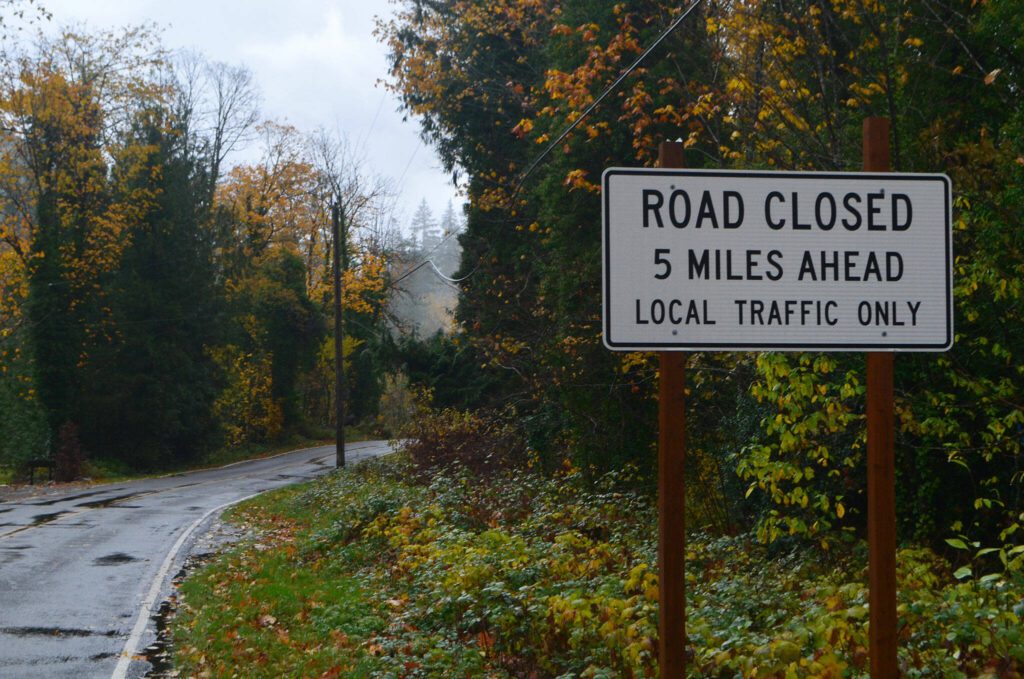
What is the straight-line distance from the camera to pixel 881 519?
10.3 ft

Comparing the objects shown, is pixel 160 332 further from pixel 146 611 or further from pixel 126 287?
pixel 146 611

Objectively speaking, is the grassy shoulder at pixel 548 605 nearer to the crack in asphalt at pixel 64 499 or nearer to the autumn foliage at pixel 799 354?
the autumn foliage at pixel 799 354

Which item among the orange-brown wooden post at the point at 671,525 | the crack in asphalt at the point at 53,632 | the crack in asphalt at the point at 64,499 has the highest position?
the orange-brown wooden post at the point at 671,525

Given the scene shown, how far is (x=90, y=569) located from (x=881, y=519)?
12.6 metres

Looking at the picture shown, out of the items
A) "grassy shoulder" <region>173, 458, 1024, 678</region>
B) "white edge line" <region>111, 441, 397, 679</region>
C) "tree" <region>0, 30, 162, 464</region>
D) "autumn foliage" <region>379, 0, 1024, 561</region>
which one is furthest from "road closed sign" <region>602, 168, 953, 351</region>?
"tree" <region>0, 30, 162, 464</region>

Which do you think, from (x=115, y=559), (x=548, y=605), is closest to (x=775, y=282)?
(x=548, y=605)

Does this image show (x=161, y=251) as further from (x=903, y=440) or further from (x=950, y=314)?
(x=950, y=314)

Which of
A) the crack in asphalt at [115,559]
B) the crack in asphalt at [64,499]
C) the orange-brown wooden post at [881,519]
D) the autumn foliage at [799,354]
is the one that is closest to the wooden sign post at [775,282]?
the orange-brown wooden post at [881,519]

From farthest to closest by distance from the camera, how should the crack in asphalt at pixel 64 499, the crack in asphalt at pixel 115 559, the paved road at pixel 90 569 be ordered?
the crack in asphalt at pixel 64 499 < the crack in asphalt at pixel 115 559 < the paved road at pixel 90 569

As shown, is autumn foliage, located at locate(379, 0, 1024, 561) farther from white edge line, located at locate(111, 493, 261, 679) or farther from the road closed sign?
white edge line, located at locate(111, 493, 261, 679)

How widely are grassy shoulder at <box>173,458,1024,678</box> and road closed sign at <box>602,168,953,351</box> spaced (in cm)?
197

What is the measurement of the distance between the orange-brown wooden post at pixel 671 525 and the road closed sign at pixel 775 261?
0.54 ft

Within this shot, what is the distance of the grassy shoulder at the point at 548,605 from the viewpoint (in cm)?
509

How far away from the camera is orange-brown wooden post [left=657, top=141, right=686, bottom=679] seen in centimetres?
310
